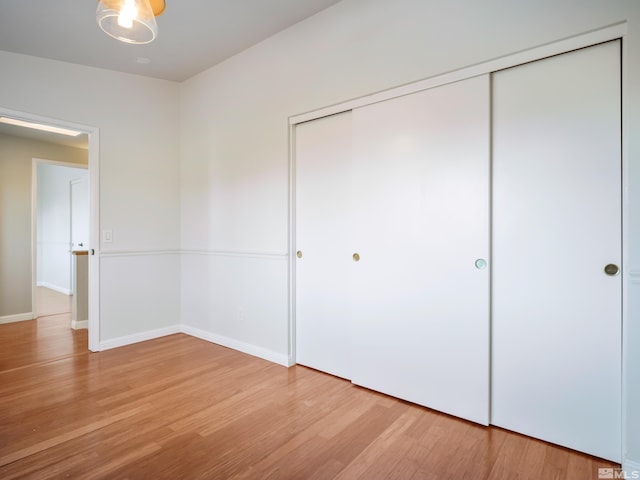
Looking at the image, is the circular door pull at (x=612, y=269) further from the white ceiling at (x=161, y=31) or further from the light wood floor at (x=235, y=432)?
the white ceiling at (x=161, y=31)

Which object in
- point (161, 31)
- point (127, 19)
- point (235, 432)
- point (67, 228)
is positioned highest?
point (161, 31)

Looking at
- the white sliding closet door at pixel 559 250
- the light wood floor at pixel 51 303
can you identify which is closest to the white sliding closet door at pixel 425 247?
the white sliding closet door at pixel 559 250

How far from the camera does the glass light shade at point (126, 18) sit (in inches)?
61.9

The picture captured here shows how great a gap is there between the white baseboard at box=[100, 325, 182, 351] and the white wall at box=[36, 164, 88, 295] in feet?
12.8

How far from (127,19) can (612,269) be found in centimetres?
261

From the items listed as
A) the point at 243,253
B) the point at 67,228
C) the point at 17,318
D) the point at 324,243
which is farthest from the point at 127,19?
the point at 67,228

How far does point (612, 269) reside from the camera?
1647 millimetres

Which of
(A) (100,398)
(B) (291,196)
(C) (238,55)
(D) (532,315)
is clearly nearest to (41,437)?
(A) (100,398)

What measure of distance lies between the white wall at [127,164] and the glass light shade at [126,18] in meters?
1.97

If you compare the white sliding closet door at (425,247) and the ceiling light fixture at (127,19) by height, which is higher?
the ceiling light fixture at (127,19)

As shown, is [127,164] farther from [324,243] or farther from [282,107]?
[324,243]

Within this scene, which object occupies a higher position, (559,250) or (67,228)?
(67,228)

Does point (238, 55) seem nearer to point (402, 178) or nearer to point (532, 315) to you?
point (402, 178)

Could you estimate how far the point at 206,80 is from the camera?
3533 millimetres
